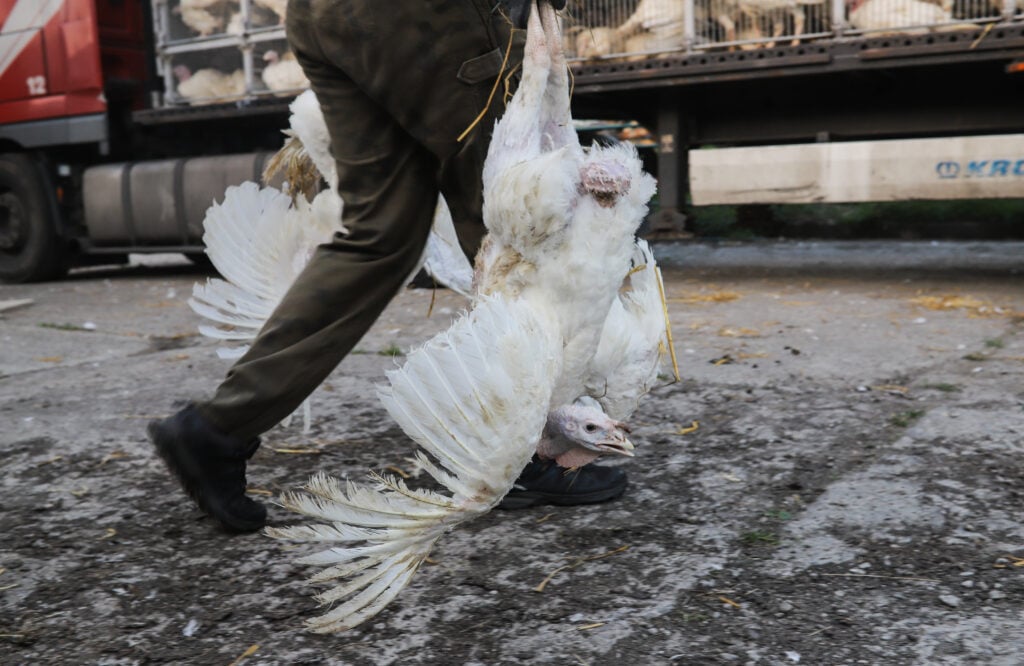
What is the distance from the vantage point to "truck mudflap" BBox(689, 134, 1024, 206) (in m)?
5.53

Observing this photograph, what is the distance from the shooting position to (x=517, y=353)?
6.04 feet

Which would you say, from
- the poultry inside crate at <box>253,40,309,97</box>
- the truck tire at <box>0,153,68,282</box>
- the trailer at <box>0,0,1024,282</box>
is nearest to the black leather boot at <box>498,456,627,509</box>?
the trailer at <box>0,0,1024,282</box>

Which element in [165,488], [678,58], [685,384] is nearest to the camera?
[165,488]

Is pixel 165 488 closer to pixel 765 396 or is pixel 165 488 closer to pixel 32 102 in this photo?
pixel 765 396

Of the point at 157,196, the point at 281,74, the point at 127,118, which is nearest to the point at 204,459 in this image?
the point at 281,74

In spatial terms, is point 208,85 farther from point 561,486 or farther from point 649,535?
point 649,535

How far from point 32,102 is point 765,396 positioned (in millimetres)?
7416

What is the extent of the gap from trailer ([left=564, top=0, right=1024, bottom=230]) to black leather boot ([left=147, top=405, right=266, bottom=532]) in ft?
12.2

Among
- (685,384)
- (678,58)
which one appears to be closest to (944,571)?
(685,384)

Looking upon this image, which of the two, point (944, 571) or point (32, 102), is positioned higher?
point (32, 102)

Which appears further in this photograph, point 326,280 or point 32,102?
point 32,102

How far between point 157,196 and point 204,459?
6.61 metres

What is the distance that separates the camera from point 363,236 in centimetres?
238

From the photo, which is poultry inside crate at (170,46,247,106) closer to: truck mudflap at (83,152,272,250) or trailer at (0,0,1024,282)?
trailer at (0,0,1024,282)
